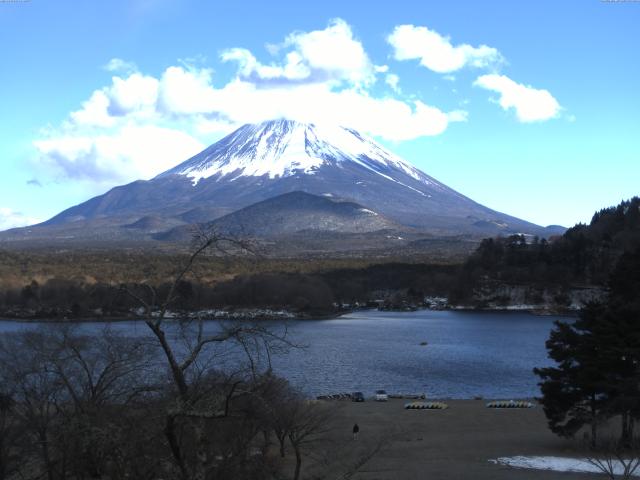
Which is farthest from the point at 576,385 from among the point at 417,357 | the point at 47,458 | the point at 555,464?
the point at 417,357

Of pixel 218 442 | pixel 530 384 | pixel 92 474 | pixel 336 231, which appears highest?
pixel 336 231

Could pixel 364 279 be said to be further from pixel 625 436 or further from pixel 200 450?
pixel 200 450

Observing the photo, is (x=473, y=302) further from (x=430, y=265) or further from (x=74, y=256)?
(x=74, y=256)

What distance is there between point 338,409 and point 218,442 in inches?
495

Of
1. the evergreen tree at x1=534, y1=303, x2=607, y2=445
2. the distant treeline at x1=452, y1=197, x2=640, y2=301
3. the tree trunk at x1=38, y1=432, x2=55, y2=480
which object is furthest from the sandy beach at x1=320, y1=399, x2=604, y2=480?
the distant treeline at x1=452, y1=197, x2=640, y2=301

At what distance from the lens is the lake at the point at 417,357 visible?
102 ft

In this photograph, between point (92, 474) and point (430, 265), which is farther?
point (430, 265)

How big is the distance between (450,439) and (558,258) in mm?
64999

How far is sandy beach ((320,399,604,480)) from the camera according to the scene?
15172mm

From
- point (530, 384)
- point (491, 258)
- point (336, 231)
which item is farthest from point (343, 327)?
point (336, 231)

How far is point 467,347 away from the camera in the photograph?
45531 millimetres

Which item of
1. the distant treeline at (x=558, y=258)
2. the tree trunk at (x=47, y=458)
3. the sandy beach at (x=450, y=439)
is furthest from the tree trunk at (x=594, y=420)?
the distant treeline at (x=558, y=258)

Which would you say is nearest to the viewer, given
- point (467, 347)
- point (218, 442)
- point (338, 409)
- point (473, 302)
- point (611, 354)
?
point (218, 442)

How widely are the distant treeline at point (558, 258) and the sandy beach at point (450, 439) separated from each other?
55.2 meters
